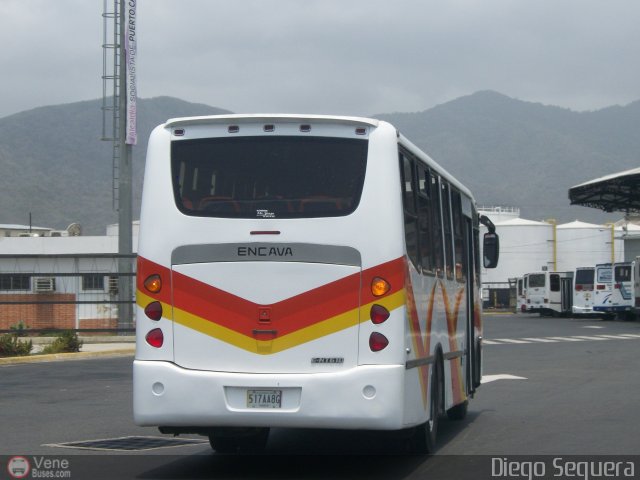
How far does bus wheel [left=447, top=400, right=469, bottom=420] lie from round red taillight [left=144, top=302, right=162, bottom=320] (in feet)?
17.7

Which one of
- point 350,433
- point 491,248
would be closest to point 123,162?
point 491,248

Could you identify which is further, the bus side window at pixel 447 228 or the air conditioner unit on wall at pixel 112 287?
the air conditioner unit on wall at pixel 112 287

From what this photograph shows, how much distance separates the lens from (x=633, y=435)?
486 inches

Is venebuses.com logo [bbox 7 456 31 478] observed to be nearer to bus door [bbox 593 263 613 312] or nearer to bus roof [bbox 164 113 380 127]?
bus roof [bbox 164 113 380 127]

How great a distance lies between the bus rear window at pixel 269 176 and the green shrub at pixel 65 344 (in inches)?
736

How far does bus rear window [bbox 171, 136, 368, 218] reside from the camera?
385 inches

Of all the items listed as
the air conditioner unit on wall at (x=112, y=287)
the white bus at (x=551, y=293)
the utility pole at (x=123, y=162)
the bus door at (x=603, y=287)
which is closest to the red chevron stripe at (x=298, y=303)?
the utility pole at (x=123, y=162)

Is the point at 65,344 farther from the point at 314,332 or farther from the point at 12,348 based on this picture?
the point at 314,332

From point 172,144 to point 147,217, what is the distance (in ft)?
2.27

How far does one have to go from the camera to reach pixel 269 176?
9945 mm

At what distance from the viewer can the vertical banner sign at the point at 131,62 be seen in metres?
37.7

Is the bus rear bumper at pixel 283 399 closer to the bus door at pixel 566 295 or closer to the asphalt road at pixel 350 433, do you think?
the asphalt road at pixel 350 433

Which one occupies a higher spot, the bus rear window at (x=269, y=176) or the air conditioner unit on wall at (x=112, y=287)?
the bus rear window at (x=269, y=176)

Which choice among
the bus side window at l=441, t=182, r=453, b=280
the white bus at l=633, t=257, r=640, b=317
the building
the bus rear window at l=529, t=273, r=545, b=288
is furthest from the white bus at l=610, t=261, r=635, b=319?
the bus side window at l=441, t=182, r=453, b=280
